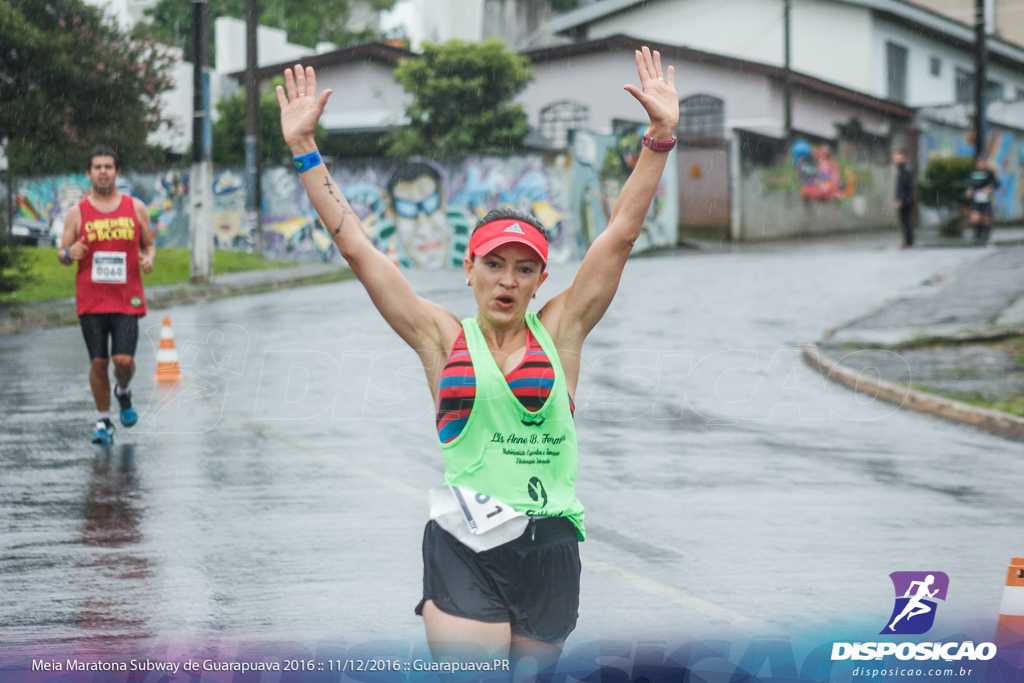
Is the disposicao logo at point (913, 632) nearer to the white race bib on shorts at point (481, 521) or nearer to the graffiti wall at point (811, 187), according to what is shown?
the white race bib on shorts at point (481, 521)

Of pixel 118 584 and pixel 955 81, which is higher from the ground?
pixel 955 81

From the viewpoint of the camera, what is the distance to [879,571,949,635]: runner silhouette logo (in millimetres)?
3963

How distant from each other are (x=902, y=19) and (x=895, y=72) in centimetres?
243

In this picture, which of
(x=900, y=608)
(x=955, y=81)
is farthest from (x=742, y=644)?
(x=955, y=81)

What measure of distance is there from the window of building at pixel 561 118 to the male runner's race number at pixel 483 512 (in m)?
38.7

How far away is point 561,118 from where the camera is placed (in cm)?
4191

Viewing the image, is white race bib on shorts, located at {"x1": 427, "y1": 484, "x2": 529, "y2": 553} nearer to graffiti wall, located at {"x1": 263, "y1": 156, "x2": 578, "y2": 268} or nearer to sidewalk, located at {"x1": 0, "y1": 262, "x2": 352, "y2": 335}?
sidewalk, located at {"x1": 0, "y1": 262, "x2": 352, "y2": 335}

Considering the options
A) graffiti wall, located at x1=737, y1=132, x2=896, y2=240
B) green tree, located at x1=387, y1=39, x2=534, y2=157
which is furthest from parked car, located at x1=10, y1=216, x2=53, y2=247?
graffiti wall, located at x1=737, y1=132, x2=896, y2=240

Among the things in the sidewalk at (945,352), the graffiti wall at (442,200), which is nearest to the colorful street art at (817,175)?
the graffiti wall at (442,200)

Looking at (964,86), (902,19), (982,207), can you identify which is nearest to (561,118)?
(902,19)

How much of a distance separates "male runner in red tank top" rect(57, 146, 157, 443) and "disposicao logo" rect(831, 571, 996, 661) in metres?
6.43

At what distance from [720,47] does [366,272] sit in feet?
142

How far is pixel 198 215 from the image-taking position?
24.0 metres

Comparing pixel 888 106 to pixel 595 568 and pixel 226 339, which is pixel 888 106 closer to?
pixel 226 339
